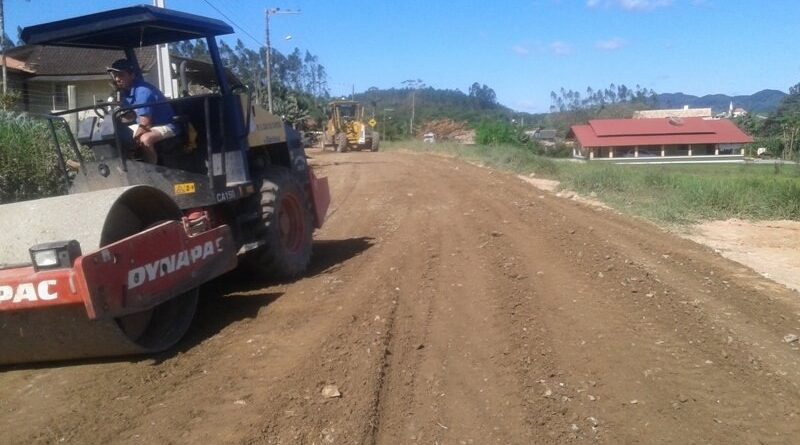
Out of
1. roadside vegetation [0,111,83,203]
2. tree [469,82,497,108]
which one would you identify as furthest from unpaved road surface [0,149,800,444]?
tree [469,82,497,108]

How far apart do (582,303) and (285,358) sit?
Answer: 2.55 meters

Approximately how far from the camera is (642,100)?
429 feet

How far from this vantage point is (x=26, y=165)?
9.48 metres

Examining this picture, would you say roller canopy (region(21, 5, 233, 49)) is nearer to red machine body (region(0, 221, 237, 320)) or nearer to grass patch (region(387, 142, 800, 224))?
red machine body (region(0, 221, 237, 320))

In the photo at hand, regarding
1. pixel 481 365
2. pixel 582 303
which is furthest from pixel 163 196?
pixel 582 303

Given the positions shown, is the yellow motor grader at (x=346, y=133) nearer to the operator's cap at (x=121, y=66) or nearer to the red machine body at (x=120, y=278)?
the operator's cap at (x=121, y=66)

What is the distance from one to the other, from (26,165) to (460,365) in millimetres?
7072

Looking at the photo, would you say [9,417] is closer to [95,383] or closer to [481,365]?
[95,383]

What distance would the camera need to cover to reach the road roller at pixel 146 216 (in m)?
4.57

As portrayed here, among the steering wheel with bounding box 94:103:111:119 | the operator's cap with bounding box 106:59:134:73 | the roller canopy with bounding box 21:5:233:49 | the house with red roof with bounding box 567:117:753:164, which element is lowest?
the house with red roof with bounding box 567:117:753:164

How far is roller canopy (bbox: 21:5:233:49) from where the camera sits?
19.4 ft

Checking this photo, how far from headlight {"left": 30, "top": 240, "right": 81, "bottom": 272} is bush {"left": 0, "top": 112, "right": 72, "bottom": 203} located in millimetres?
5316

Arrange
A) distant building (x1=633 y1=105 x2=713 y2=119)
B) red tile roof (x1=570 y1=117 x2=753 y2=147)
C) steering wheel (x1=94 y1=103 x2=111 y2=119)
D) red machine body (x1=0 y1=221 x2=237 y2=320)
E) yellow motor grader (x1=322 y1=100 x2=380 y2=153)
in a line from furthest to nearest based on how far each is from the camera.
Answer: distant building (x1=633 y1=105 x2=713 y2=119), red tile roof (x1=570 y1=117 x2=753 y2=147), yellow motor grader (x1=322 y1=100 x2=380 y2=153), steering wheel (x1=94 y1=103 x2=111 y2=119), red machine body (x1=0 y1=221 x2=237 y2=320)

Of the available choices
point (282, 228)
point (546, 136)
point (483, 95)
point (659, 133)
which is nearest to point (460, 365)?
point (282, 228)
